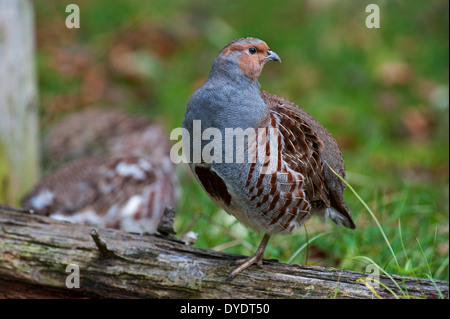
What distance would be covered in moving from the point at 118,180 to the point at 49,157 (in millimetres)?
1366

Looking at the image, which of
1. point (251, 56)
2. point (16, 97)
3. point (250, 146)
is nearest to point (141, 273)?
point (250, 146)

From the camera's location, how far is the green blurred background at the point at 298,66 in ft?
22.6

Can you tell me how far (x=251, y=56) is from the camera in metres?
3.01

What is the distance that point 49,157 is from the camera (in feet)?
20.5

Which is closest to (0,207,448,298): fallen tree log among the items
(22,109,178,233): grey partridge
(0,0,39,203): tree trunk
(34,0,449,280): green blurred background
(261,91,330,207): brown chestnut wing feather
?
(261,91,330,207): brown chestnut wing feather

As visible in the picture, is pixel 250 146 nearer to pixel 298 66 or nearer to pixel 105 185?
pixel 105 185

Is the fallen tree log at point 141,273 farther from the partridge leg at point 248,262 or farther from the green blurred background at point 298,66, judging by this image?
the green blurred background at point 298,66

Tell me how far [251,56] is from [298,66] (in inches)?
208

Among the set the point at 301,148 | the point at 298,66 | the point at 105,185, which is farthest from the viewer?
the point at 298,66

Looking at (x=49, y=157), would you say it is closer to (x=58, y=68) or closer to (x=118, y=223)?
(x=118, y=223)

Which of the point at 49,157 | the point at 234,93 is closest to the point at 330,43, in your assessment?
the point at 49,157

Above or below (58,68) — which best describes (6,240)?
below

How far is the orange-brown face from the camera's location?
2988mm

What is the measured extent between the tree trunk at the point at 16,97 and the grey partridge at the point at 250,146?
7.89ft
